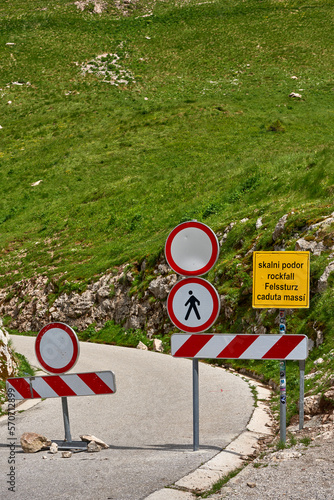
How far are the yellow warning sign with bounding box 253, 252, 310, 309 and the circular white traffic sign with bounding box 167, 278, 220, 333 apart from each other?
597mm

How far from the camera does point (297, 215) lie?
52.0 ft

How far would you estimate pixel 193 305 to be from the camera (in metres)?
7.32

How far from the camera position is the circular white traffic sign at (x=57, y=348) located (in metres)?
7.61

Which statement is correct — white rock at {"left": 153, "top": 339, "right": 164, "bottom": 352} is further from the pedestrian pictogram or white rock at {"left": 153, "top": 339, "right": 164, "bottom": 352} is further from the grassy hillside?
the pedestrian pictogram

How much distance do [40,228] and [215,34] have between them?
42884 mm

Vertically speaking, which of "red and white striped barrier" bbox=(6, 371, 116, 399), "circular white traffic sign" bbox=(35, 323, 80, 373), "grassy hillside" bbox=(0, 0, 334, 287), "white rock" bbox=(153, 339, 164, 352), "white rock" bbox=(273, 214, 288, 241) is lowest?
"white rock" bbox=(153, 339, 164, 352)

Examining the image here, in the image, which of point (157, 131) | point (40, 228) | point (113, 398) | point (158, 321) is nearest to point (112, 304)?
point (158, 321)

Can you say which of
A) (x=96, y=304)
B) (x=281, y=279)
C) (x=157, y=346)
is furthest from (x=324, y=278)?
(x=96, y=304)

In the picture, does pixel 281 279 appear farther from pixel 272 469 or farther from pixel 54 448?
pixel 54 448

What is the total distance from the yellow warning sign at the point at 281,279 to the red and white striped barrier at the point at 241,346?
1.59ft

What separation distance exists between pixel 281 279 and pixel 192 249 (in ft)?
3.92

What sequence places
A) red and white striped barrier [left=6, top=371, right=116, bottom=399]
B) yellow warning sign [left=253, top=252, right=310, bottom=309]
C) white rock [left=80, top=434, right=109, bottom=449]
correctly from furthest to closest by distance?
red and white striped barrier [left=6, top=371, right=116, bottom=399], white rock [left=80, top=434, right=109, bottom=449], yellow warning sign [left=253, top=252, right=310, bottom=309]

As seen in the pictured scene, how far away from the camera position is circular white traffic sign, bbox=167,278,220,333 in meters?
7.25

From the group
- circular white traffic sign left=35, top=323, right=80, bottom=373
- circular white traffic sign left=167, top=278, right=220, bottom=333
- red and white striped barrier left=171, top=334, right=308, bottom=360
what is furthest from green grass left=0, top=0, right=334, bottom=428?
circular white traffic sign left=35, top=323, right=80, bottom=373
